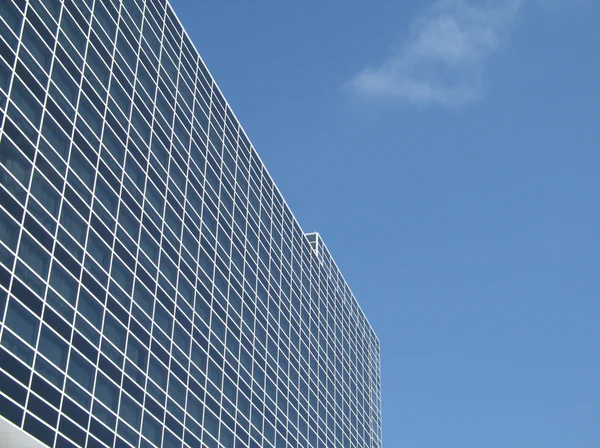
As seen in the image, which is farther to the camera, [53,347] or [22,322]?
[53,347]

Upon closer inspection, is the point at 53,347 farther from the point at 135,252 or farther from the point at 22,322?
the point at 135,252

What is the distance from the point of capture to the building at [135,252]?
4266 centimetres

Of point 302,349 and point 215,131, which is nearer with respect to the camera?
point 215,131

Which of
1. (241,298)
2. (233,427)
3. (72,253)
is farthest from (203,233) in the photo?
(72,253)

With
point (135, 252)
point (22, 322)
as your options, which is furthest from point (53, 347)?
point (135, 252)

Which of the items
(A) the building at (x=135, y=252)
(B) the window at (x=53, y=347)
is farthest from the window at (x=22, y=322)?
(B) the window at (x=53, y=347)

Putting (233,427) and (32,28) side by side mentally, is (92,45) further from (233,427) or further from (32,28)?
(233,427)

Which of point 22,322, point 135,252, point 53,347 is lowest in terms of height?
point 22,322

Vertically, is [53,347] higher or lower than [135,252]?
lower

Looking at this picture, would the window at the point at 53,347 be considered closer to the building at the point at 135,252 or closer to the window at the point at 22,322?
the building at the point at 135,252

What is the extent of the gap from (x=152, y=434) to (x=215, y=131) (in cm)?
2541

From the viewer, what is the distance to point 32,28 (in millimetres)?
46531

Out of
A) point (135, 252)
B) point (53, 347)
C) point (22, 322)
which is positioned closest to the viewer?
point (22, 322)

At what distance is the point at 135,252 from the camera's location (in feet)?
175
